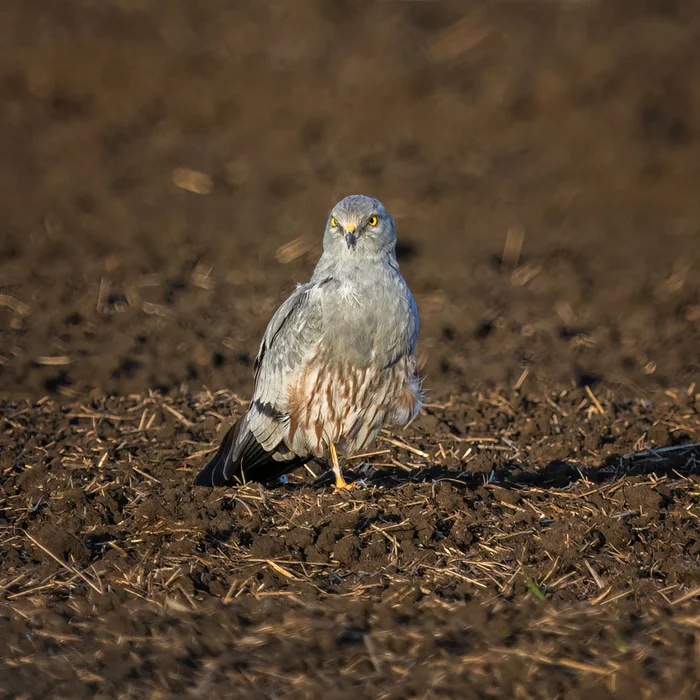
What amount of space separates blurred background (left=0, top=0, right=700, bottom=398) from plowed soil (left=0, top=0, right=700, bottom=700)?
6 cm

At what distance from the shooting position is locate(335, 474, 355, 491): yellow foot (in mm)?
6330

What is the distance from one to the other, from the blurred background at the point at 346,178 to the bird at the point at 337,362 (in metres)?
1.97

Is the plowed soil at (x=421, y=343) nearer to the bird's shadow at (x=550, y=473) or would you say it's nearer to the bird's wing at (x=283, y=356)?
the bird's shadow at (x=550, y=473)

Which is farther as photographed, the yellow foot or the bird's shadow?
the bird's shadow

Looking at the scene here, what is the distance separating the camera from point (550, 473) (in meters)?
6.72

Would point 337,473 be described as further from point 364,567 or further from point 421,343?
point 421,343

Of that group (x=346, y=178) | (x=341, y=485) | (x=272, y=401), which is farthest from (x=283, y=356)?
(x=346, y=178)

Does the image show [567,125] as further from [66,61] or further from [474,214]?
[66,61]

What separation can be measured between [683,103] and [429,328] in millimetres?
8985

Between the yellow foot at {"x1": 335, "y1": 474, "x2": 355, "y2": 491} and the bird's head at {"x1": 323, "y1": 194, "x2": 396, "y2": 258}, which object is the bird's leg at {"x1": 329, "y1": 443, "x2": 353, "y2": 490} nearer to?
the yellow foot at {"x1": 335, "y1": 474, "x2": 355, "y2": 491}

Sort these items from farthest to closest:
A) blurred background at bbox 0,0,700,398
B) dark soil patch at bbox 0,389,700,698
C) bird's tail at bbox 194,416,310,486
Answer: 1. blurred background at bbox 0,0,700,398
2. bird's tail at bbox 194,416,310,486
3. dark soil patch at bbox 0,389,700,698

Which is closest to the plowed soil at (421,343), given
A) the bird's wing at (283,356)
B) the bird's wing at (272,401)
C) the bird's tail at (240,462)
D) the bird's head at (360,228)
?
the bird's tail at (240,462)

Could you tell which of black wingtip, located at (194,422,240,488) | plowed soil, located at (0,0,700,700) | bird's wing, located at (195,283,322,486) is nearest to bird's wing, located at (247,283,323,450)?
bird's wing, located at (195,283,322,486)

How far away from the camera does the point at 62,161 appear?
14820 mm
